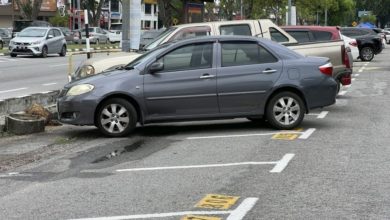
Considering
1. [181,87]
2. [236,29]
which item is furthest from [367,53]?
[181,87]

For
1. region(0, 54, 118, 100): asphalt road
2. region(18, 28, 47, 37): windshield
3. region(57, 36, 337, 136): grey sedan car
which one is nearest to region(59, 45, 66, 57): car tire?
region(18, 28, 47, 37): windshield

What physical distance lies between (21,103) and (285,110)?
17.8ft

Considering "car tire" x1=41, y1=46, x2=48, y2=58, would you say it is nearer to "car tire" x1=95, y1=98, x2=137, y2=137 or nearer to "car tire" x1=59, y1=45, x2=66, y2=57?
"car tire" x1=59, y1=45, x2=66, y2=57

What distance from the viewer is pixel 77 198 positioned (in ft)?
20.2

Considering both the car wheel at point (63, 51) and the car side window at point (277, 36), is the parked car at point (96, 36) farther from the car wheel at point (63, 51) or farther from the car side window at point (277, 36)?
the car side window at point (277, 36)

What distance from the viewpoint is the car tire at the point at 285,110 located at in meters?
10.1

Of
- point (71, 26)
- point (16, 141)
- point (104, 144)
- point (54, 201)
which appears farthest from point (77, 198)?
point (71, 26)

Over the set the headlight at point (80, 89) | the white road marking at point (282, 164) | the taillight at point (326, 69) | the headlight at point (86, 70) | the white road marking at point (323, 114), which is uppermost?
the taillight at point (326, 69)

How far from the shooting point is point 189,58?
9.95 m

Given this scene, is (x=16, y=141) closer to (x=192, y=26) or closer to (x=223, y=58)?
(x=223, y=58)

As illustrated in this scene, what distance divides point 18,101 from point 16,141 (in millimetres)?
2314

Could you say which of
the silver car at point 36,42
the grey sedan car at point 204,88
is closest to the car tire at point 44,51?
the silver car at point 36,42

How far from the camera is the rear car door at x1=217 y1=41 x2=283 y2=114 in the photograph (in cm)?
988

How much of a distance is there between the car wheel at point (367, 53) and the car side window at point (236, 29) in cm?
2075
